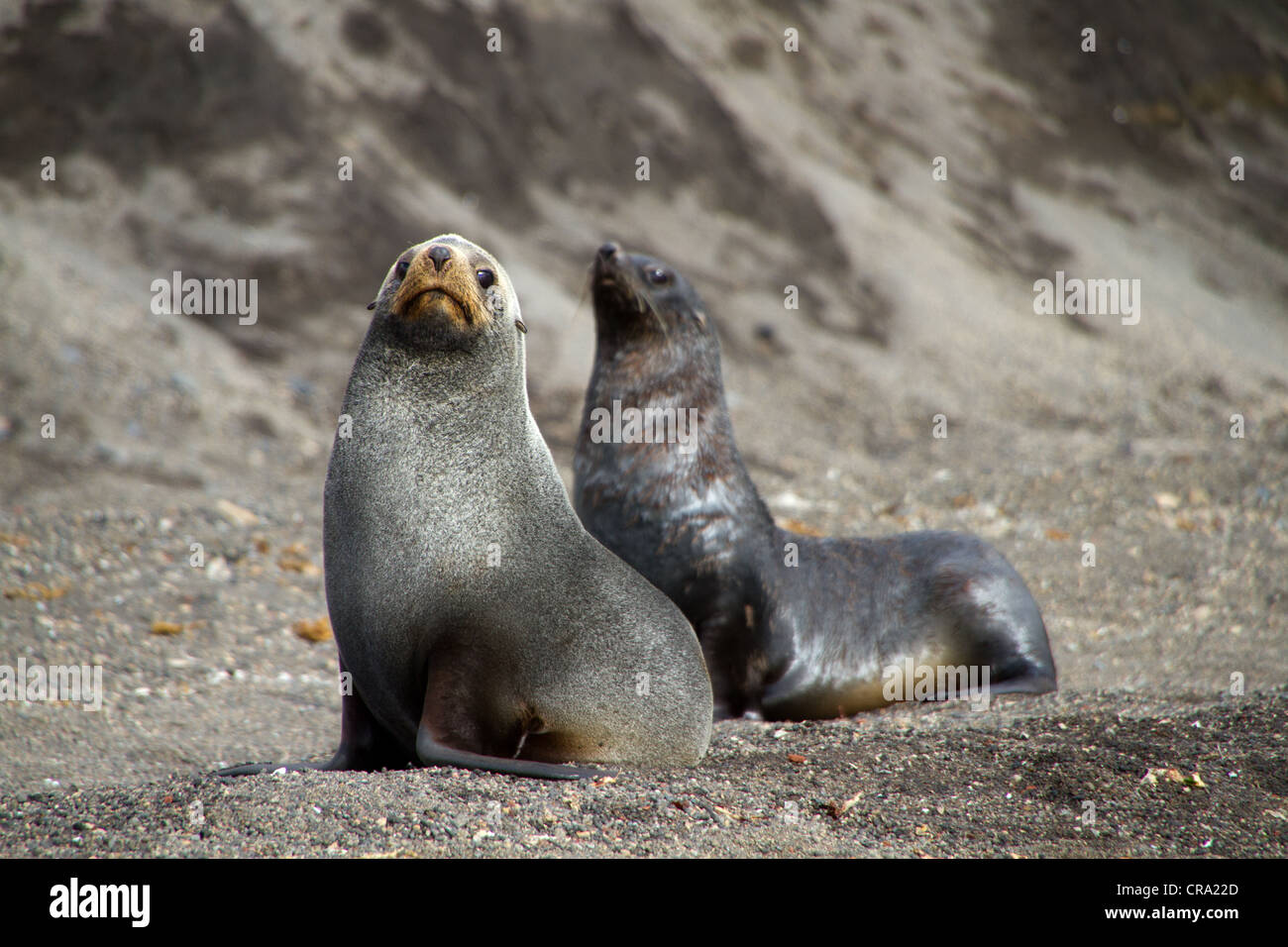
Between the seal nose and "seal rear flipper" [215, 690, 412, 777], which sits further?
"seal rear flipper" [215, 690, 412, 777]

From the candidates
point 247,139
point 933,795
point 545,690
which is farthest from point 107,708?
point 247,139

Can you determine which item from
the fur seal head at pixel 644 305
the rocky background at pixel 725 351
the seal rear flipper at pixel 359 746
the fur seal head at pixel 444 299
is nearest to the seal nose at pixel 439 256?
the fur seal head at pixel 444 299

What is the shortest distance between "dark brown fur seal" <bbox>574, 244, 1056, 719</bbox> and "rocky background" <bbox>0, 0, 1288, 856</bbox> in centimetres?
34

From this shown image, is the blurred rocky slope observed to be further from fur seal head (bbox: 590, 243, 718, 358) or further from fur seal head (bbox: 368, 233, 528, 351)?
fur seal head (bbox: 368, 233, 528, 351)

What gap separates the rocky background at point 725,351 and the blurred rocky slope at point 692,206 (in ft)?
0.16

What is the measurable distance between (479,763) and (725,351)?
27.1ft

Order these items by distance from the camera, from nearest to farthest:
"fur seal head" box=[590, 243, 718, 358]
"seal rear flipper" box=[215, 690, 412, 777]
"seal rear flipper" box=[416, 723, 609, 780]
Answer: "seal rear flipper" box=[416, 723, 609, 780], "seal rear flipper" box=[215, 690, 412, 777], "fur seal head" box=[590, 243, 718, 358]

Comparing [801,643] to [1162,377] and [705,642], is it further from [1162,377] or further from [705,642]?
[1162,377]

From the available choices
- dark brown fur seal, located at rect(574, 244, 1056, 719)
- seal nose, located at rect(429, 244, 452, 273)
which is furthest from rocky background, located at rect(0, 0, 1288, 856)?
seal nose, located at rect(429, 244, 452, 273)

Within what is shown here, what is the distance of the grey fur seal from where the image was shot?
3.45 meters

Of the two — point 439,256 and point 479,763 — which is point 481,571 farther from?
point 439,256

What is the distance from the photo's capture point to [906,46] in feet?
47.0

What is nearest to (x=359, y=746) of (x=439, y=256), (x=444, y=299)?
(x=444, y=299)
